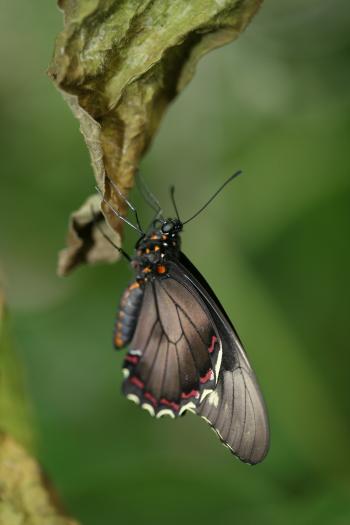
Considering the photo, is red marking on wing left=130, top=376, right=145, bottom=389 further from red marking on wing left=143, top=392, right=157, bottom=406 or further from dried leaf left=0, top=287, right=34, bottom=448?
dried leaf left=0, top=287, right=34, bottom=448

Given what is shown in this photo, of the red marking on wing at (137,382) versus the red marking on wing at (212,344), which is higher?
the red marking on wing at (137,382)

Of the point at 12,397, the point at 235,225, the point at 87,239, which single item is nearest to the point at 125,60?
the point at 87,239

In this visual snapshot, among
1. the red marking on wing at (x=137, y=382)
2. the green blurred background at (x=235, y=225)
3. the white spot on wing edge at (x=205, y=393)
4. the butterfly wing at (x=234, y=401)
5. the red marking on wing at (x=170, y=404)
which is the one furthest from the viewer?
the green blurred background at (x=235, y=225)

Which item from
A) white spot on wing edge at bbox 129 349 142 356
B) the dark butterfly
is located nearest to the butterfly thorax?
the dark butterfly

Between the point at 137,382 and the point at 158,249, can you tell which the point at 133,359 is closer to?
the point at 137,382

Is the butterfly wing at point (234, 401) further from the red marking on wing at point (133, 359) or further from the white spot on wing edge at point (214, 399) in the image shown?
the red marking on wing at point (133, 359)

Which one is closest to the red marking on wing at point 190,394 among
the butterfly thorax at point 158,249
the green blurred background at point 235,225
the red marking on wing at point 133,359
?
the red marking on wing at point 133,359

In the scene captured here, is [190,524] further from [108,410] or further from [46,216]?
[46,216]
